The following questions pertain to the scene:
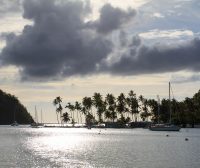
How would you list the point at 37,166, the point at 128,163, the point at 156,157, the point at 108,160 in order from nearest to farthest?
the point at 37,166
the point at 128,163
the point at 108,160
the point at 156,157

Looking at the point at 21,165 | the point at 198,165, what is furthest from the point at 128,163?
the point at 21,165

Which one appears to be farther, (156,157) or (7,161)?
(156,157)

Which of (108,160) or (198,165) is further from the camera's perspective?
(108,160)

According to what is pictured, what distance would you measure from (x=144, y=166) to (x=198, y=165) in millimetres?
8437

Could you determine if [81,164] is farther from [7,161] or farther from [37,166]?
[7,161]

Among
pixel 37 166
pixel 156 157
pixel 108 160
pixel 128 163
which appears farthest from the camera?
pixel 156 157

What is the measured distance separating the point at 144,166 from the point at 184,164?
281 inches

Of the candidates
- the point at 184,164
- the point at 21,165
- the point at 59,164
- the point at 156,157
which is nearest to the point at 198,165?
the point at 184,164

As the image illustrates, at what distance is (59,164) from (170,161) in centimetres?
1804

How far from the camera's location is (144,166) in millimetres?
72250

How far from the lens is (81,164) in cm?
7500

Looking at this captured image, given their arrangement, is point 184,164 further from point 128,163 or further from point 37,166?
point 37,166

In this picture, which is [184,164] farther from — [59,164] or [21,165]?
[21,165]

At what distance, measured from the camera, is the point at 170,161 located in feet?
264
